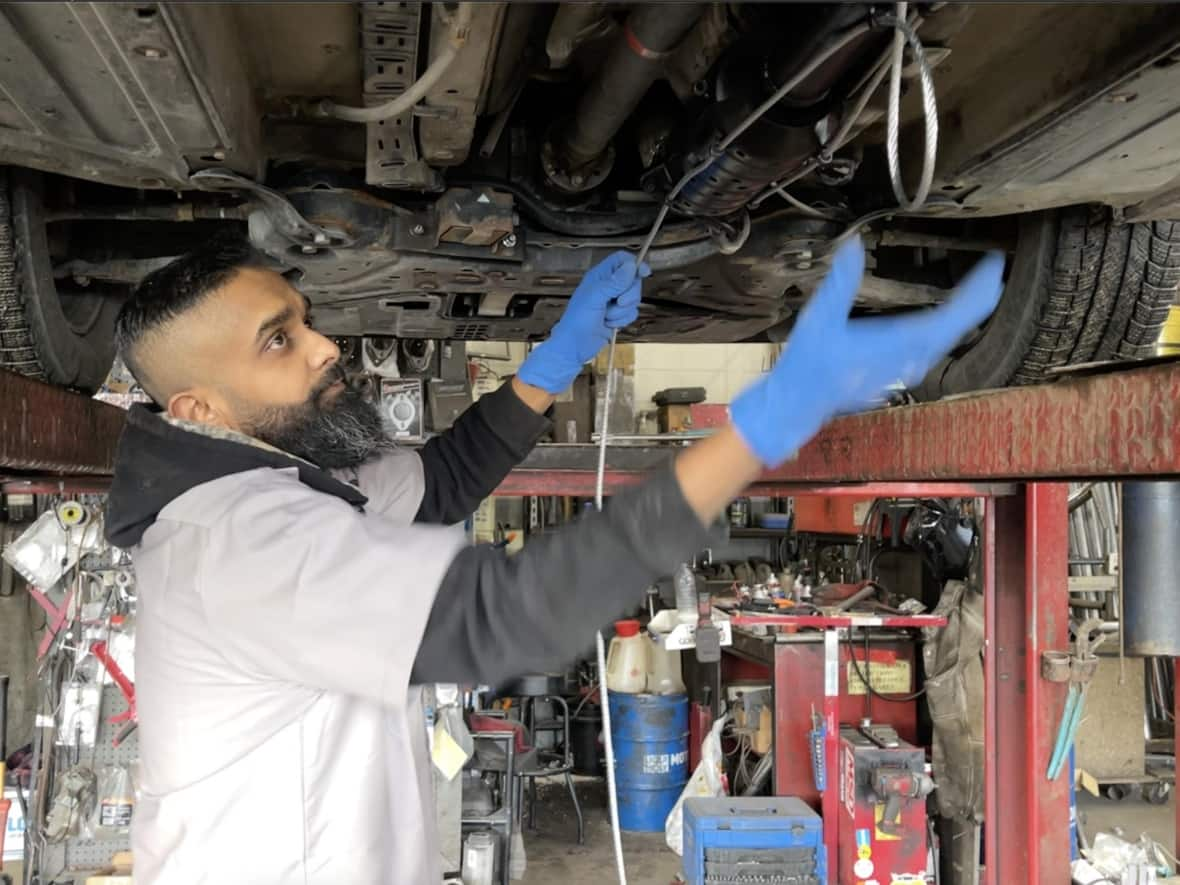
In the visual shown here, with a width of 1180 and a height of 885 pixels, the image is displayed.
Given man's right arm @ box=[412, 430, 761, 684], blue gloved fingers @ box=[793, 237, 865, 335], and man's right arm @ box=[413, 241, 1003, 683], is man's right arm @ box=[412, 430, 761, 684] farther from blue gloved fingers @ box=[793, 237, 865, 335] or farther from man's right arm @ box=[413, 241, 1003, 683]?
blue gloved fingers @ box=[793, 237, 865, 335]

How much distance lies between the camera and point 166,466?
1.11 meters

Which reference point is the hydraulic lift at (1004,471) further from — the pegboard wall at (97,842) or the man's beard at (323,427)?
the pegboard wall at (97,842)

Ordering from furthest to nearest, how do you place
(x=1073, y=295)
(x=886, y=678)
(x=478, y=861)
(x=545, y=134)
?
(x=886, y=678) < (x=478, y=861) < (x=1073, y=295) < (x=545, y=134)

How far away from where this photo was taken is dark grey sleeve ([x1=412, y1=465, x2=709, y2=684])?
2.76 feet

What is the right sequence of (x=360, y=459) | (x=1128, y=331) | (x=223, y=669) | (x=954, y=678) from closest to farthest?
(x=223, y=669)
(x=360, y=459)
(x=1128, y=331)
(x=954, y=678)

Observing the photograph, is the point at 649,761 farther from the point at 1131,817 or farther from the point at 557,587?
the point at 557,587

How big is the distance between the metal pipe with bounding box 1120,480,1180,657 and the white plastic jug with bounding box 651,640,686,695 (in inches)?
145

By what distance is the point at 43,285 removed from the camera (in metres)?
1.74

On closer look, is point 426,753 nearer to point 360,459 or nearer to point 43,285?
point 360,459

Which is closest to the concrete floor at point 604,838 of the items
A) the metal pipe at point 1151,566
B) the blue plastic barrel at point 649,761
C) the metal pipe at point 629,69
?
the blue plastic barrel at point 649,761

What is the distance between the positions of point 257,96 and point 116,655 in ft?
8.89

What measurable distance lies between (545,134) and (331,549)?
3.34 feet

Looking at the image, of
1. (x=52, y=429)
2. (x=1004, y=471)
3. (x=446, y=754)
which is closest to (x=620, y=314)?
(x=1004, y=471)

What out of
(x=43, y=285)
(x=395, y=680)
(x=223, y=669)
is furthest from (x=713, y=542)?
(x=43, y=285)
